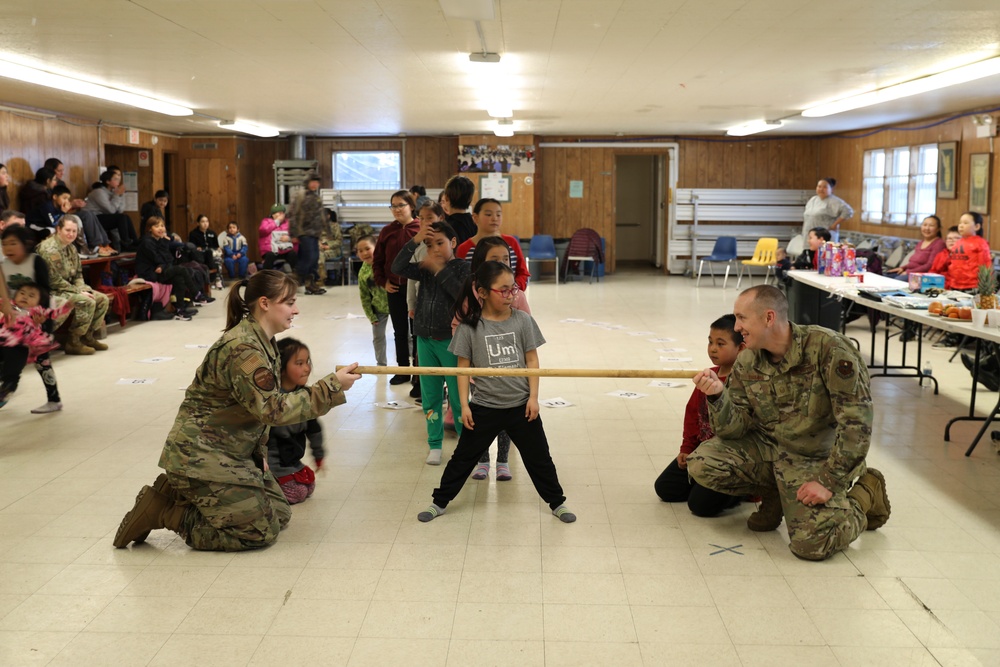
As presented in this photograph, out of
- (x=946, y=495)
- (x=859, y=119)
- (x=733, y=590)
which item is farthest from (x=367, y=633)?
(x=859, y=119)

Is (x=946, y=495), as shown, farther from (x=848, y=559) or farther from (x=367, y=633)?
(x=367, y=633)

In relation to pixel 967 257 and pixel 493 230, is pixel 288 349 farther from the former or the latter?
pixel 967 257

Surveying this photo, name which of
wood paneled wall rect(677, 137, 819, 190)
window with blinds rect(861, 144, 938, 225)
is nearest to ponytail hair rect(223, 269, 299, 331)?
window with blinds rect(861, 144, 938, 225)

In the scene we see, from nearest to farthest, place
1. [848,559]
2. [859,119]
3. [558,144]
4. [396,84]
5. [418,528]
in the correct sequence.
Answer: [848,559] → [418,528] → [396,84] → [859,119] → [558,144]

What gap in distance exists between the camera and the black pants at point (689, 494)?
175 inches

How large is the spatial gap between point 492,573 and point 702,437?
1361 mm

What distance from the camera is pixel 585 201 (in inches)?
719

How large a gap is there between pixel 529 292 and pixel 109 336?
21.7 ft

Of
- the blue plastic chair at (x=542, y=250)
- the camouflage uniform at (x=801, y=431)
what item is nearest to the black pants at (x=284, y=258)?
the blue plastic chair at (x=542, y=250)

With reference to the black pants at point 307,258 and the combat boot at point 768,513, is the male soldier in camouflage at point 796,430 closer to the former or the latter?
the combat boot at point 768,513

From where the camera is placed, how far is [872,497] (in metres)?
4.20

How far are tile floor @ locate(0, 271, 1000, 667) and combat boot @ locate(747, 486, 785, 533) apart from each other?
0.22 feet

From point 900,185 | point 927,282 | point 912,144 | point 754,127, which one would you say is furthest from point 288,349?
point 754,127

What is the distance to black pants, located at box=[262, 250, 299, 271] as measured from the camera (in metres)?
15.5
